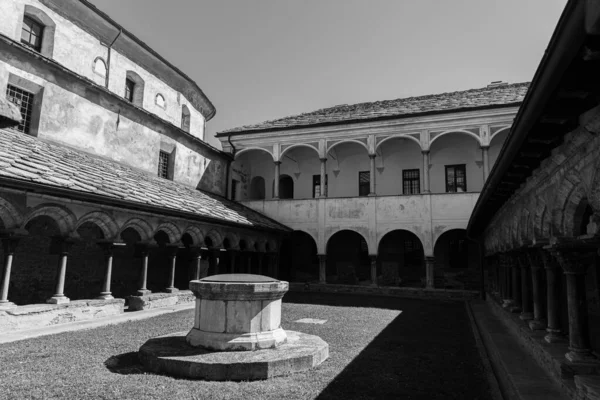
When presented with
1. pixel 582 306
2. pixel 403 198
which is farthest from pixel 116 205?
pixel 403 198

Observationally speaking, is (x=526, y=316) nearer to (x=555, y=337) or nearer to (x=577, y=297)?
(x=555, y=337)

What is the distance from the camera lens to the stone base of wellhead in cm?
514

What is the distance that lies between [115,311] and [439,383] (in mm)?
8477

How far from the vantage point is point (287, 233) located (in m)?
20.2

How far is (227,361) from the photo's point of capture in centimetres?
522

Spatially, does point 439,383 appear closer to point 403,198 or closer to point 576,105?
point 576,105

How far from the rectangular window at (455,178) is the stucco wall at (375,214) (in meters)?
2.75

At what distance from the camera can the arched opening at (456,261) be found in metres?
19.9

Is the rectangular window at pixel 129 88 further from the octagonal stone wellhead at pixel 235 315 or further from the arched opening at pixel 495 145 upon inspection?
the arched opening at pixel 495 145

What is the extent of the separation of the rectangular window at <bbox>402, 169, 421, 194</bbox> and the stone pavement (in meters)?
13.6

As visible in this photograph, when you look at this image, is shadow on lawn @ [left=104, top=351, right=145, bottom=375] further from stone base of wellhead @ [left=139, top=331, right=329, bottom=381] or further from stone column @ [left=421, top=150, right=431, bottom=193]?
stone column @ [left=421, top=150, right=431, bottom=193]

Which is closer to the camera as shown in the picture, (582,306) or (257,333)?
(582,306)

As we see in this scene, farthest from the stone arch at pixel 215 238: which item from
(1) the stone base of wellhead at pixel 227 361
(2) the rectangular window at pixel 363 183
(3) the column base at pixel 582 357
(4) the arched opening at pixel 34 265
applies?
(3) the column base at pixel 582 357

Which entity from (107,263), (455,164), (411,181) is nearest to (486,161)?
(455,164)
